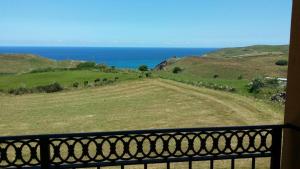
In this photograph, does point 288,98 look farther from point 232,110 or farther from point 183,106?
point 183,106

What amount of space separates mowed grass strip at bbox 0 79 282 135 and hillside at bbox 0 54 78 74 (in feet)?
93.6

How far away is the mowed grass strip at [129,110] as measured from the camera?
18.7 m

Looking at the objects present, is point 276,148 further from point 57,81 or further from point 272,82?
point 57,81

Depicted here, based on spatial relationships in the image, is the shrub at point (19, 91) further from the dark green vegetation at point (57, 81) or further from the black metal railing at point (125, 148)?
the black metal railing at point (125, 148)

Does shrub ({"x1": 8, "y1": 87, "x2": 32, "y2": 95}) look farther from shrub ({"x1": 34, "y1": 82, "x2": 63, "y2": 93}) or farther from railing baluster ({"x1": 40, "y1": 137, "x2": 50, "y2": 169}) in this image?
railing baluster ({"x1": 40, "y1": 137, "x2": 50, "y2": 169})

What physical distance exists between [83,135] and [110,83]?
30.0m

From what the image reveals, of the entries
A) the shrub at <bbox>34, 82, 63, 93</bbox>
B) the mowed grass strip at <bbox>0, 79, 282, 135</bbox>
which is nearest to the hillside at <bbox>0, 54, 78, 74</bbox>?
the shrub at <bbox>34, 82, 63, 93</bbox>

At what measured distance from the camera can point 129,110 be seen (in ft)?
76.0

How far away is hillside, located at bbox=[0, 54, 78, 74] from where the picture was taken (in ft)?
192

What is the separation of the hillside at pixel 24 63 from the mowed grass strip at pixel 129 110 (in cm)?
2852

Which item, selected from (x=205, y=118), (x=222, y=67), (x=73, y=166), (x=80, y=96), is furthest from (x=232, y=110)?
(x=222, y=67)

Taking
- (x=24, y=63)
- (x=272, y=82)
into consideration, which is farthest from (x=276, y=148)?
(x=24, y=63)

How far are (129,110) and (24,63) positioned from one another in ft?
143

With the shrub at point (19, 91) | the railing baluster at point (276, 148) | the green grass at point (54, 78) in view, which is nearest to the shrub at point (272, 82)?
the green grass at point (54, 78)
